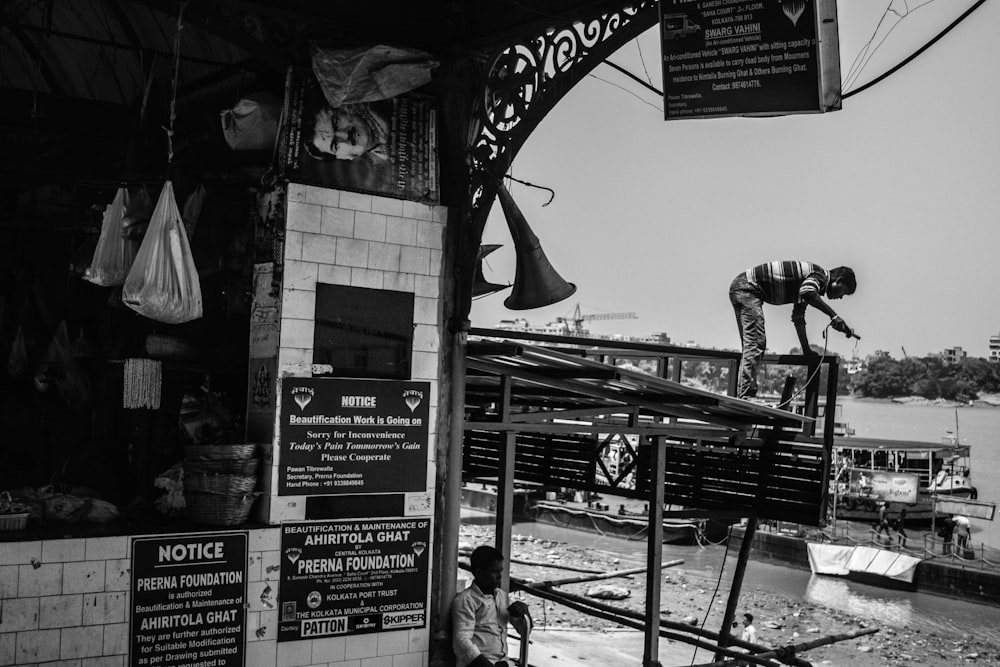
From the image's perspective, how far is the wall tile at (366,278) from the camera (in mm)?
6141

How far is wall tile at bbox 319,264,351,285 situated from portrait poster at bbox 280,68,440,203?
0.51m

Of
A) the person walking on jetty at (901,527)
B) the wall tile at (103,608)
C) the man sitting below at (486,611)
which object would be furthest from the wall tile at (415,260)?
the person walking on jetty at (901,527)

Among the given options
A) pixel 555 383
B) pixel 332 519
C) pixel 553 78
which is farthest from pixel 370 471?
pixel 553 78

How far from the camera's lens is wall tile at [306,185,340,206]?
6008 millimetres

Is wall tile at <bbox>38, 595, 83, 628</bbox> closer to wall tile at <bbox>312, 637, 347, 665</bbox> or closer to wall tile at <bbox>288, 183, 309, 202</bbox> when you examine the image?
wall tile at <bbox>312, 637, 347, 665</bbox>

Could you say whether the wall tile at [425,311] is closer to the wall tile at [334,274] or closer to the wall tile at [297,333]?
the wall tile at [334,274]

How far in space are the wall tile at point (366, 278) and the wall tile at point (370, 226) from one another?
0.21 m

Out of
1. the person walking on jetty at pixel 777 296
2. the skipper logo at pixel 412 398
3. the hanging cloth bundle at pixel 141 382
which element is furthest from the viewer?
the person walking on jetty at pixel 777 296

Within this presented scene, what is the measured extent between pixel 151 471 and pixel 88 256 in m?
1.84

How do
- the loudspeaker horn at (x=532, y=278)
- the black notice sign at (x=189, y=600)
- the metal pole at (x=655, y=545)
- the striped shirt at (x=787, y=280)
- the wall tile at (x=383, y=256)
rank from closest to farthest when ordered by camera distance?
1. the black notice sign at (x=189, y=600)
2. the wall tile at (x=383, y=256)
3. the loudspeaker horn at (x=532, y=278)
4. the metal pole at (x=655, y=545)
5. the striped shirt at (x=787, y=280)

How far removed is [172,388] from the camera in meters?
6.88

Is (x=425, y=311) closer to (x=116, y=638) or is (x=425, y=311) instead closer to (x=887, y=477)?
(x=116, y=638)

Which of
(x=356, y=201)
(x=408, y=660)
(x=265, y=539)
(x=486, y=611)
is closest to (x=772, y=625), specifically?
(x=486, y=611)

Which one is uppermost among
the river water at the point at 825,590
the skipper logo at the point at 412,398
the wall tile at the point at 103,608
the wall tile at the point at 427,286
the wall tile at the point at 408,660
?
the wall tile at the point at 427,286
